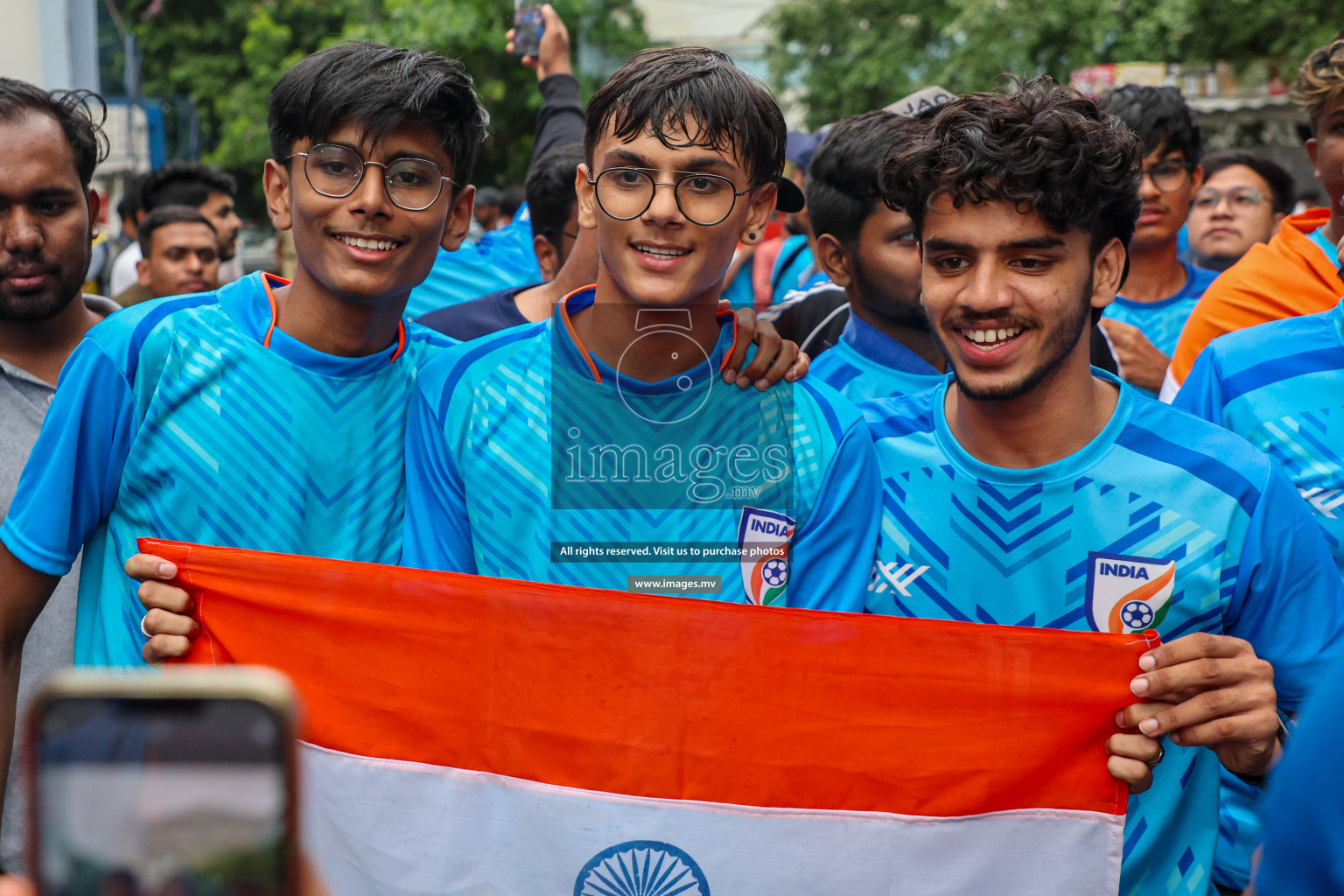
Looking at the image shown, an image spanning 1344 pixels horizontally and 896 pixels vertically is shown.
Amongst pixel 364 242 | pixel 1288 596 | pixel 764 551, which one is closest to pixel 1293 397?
pixel 1288 596

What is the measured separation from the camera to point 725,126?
8.93 ft

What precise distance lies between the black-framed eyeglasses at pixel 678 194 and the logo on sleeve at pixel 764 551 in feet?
2.18

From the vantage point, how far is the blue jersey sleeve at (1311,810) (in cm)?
109

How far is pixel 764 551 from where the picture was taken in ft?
8.20

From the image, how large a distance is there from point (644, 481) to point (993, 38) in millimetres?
21138

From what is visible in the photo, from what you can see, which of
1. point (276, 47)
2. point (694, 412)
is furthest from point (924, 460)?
point (276, 47)

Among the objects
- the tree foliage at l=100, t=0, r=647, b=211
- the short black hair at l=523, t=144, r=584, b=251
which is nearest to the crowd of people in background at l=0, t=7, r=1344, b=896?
the short black hair at l=523, t=144, r=584, b=251

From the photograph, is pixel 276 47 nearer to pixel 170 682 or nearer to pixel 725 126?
pixel 725 126

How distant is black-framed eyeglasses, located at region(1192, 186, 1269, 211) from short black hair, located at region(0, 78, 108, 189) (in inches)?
261

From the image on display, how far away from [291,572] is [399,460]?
1.21ft

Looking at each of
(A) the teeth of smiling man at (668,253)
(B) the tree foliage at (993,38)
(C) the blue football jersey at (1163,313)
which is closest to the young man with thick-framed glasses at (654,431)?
(A) the teeth of smiling man at (668,253)

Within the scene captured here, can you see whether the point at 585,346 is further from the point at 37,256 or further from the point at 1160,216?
the point at 1160,216

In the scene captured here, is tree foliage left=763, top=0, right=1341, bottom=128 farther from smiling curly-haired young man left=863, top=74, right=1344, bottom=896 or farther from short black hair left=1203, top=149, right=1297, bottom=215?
smiling curly-haired young man left=863, top=74, right=1344, bottom=896

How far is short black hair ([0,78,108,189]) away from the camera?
10.8 ft
